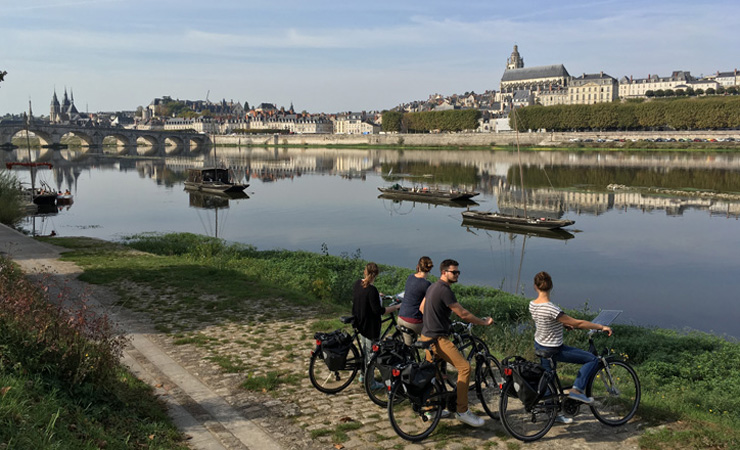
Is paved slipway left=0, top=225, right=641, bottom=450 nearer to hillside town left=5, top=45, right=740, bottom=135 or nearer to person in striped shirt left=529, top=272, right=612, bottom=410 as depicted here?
person in striped shirt left=529, top=272, right=612, bottom=410

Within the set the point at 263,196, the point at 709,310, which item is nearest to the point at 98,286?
the point at 709,310

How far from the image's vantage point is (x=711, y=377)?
957 centimetres

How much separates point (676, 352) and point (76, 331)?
31.3 ft

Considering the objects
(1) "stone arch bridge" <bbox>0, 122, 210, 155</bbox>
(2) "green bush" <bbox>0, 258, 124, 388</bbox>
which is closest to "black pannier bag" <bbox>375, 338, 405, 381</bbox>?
(2) "green bush" <bbox>0, 258, 124, 388</bbox>

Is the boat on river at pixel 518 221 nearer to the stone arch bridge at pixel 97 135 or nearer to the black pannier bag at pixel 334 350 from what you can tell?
the black pannier bag at pixel 334 350

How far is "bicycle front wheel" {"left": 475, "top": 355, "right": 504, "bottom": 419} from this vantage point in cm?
670

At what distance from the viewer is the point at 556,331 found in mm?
6305

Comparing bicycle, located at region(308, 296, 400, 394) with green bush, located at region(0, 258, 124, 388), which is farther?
bicycle, located at region(308, 296, 400, 394)

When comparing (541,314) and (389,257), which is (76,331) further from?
(389,257)

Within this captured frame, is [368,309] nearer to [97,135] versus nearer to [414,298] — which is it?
[414,298]

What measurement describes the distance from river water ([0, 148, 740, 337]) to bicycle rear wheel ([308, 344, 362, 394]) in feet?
31.9

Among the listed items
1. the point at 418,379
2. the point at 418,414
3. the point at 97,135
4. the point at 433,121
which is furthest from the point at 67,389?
the point at 97,135

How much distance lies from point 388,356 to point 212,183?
45.4m

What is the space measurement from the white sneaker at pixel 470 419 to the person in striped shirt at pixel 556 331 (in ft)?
2.88
